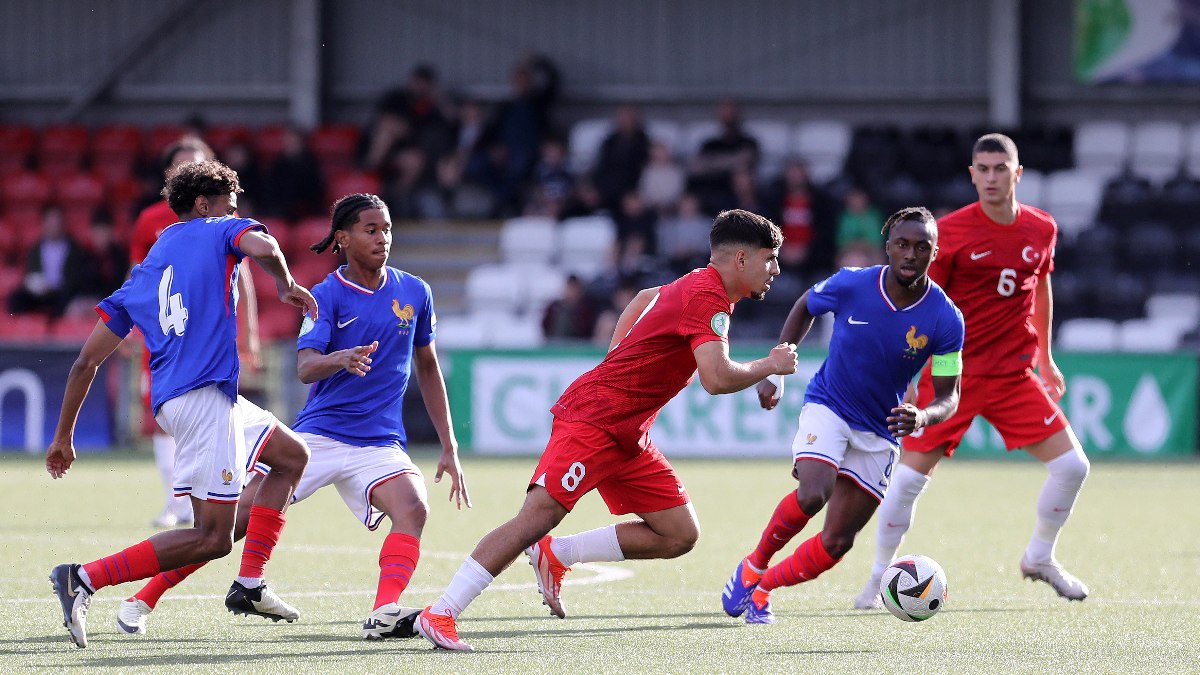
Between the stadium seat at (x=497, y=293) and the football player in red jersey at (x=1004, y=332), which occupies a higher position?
the football player in red jersey at (x=1004, y=332)

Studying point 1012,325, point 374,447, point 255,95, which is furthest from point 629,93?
point 374,447

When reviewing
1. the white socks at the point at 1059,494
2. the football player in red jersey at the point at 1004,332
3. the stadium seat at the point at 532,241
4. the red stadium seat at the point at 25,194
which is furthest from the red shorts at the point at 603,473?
the red stadium seat at the point at 25,194

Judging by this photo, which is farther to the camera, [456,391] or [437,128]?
[437,128]

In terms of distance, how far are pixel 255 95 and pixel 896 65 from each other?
8375 millimetres

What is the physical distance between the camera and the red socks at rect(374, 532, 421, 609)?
6188 millimetres

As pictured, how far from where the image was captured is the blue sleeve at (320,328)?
6.29m

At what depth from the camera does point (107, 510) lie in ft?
36.6

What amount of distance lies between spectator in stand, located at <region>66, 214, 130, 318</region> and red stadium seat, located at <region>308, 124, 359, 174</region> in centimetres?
332

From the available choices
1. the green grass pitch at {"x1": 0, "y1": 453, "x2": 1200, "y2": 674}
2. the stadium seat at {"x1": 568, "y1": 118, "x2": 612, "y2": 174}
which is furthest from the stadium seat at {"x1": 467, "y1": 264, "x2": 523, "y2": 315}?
the green grass pitch at {"x1": 0, "y1": 453, "x2": 1200, "y2": 674}

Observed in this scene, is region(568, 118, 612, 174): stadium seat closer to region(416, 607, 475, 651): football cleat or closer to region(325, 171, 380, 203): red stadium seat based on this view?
region(325, 171, 380, 203): red stadium seat

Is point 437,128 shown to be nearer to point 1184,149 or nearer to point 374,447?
point 1184,149

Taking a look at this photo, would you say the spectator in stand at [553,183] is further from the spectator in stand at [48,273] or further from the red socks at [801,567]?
the red socks at [801,567]

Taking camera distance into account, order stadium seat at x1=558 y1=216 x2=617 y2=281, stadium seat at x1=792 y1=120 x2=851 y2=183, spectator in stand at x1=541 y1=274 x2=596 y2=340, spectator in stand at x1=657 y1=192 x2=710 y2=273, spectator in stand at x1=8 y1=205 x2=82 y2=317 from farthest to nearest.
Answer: stadium seat at x1=792 y1=120 x2=851 y2=183
stadium seat at x1=558 y1=216 x2=617 y2=281
spectator in stand at x1=8 y1=205 x2=82 y2=317
spectator in stand at x1=657 y1=192 x2=710 y2=273
spectator in stand at x1=541 y1=274 x2=596 y2=340

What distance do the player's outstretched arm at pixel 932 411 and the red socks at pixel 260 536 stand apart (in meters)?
2.30
